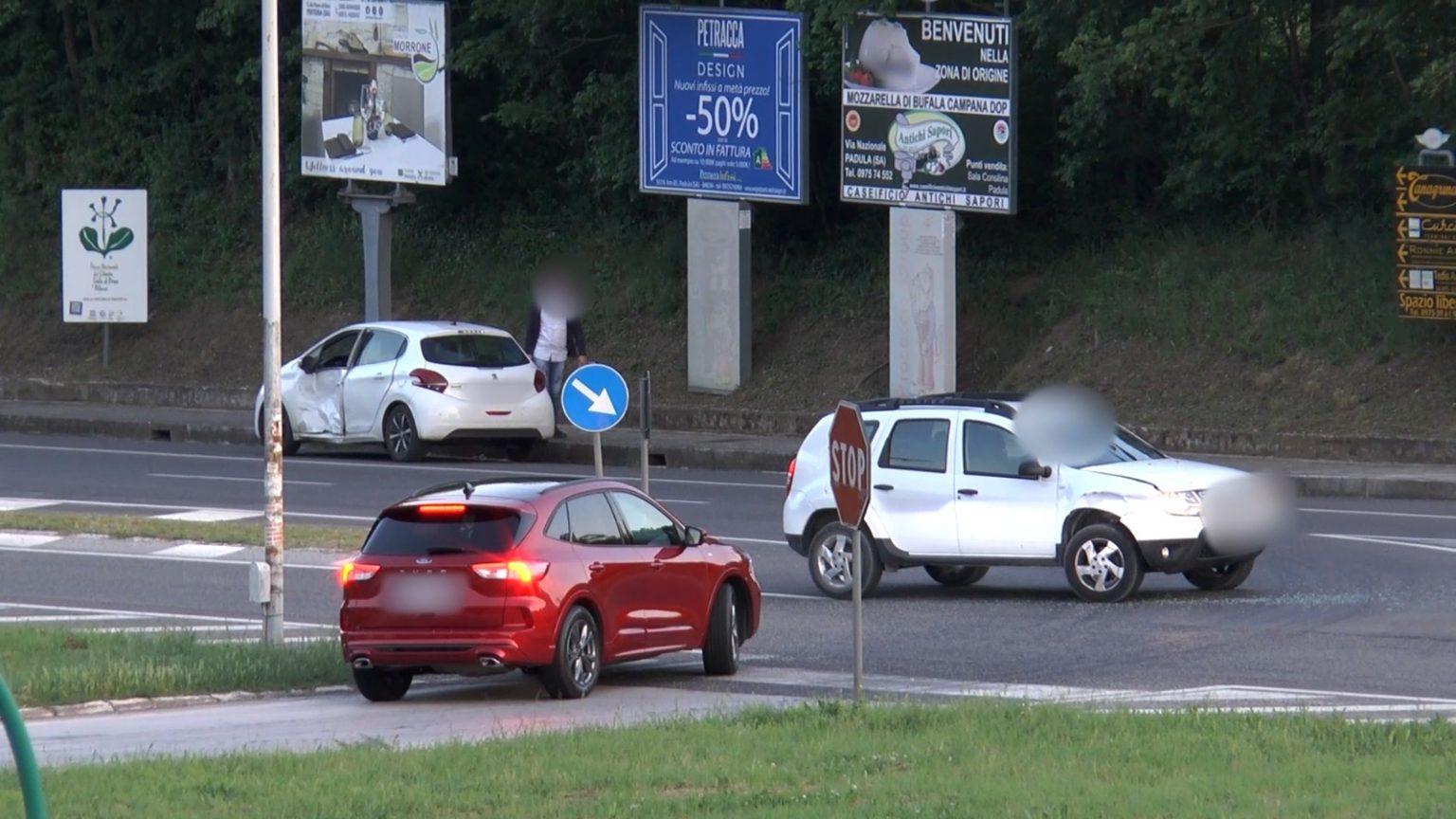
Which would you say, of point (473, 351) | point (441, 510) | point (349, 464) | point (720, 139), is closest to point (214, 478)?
point (349, 464)

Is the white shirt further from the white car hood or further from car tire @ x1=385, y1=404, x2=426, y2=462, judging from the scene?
the white car hood

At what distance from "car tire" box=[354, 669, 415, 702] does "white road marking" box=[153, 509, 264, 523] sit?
9.30 m

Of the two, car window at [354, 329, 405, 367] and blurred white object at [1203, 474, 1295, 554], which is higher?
car window at [354, 329, 405, 367]

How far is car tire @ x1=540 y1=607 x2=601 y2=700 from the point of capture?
1299cm

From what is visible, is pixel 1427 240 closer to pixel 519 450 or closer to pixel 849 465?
pixel 519 450

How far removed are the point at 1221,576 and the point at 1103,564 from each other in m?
1.23

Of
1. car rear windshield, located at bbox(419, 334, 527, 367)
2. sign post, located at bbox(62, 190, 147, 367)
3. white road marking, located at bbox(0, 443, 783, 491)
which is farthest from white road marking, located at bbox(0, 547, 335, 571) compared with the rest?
sign post, located at bbox(62, 190, 147, 367)

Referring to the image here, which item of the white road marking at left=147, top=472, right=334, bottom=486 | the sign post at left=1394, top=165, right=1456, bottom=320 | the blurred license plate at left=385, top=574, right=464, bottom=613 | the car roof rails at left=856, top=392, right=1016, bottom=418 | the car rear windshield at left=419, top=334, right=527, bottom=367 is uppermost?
the sign post at left=1394, top=165, right=1456, bottom=320

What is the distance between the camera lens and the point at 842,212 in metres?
34.7

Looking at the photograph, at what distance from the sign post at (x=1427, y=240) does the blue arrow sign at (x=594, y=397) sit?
42.1 ft

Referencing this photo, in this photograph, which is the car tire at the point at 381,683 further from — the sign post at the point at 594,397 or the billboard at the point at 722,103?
the billboard at the point at 722,103

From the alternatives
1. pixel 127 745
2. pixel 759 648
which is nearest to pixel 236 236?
pixel 759 648

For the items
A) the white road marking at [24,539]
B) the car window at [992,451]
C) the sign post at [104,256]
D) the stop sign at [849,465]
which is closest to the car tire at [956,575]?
the car window at [992,451]

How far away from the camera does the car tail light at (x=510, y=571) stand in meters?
12.9
